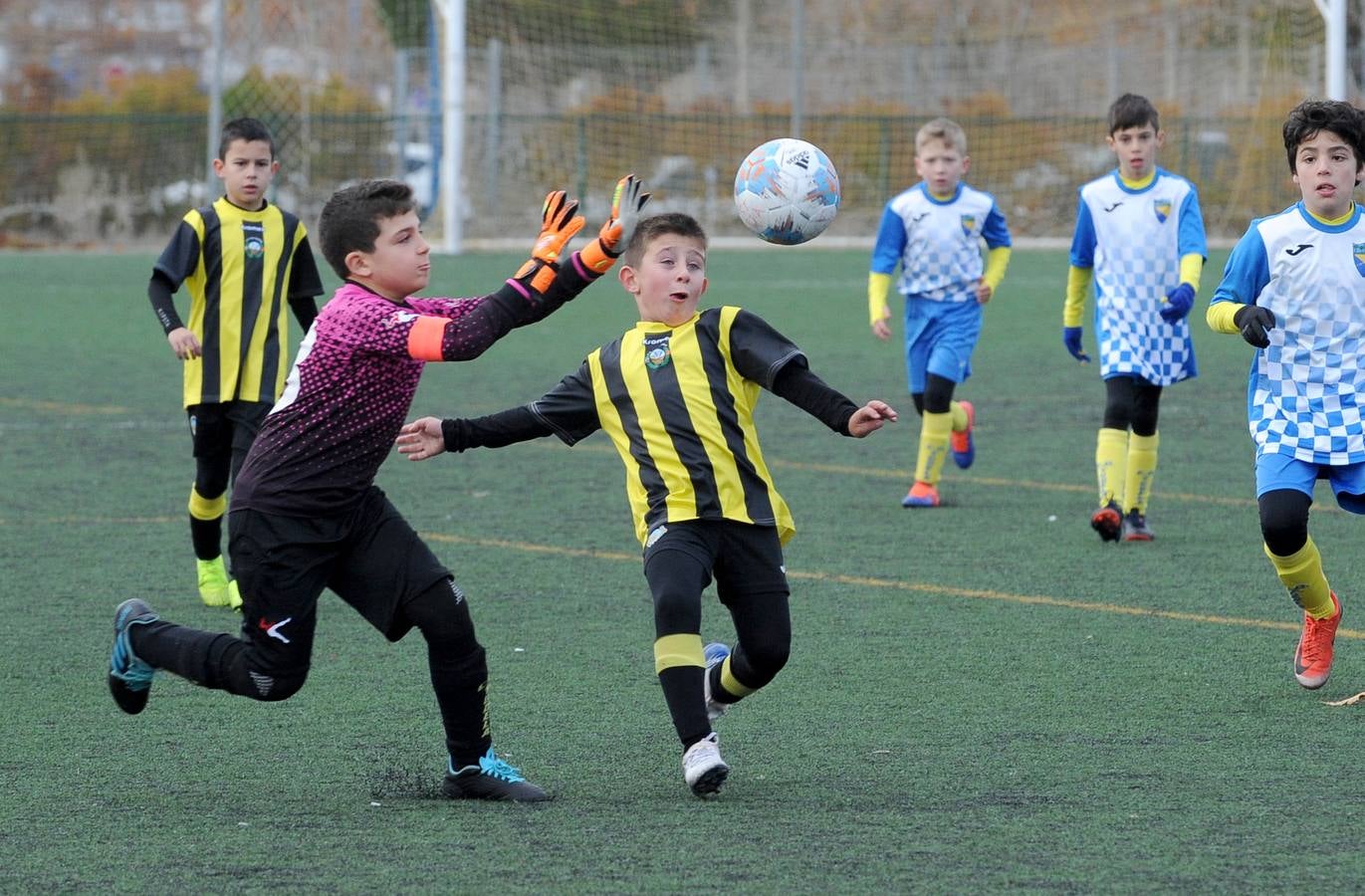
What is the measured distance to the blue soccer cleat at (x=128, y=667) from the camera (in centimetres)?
501

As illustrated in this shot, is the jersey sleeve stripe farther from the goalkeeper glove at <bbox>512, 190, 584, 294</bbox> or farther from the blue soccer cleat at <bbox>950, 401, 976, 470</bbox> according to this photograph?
the blue soccer cleat at <bbox>950, 401, 976, 470</bbox>

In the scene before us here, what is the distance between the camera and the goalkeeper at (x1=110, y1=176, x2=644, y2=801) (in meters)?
4.69

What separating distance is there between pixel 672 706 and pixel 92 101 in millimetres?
37203

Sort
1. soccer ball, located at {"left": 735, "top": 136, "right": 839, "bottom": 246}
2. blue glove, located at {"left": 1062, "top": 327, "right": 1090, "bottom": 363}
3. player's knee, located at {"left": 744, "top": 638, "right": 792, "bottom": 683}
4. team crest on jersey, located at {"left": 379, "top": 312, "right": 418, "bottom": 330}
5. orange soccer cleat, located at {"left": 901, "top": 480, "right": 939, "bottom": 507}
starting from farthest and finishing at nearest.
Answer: orange soccer cleat, located at {"left": 901, "top": 480, "right": 939, "bottom": 507} < blue glove, located at {"left": 1062, "top": 327, "right": 1090, "bottom": 363} < soccer ball, located at {"left": 735, "top": 136, "right": 839, "bottom": 246} < player's knee, located at {"left": 744, "top": 638, "right": 792, "bottom": 683} < team crest on jersey, located at {"left": 379, "top": 312, "right": 418, "bottom": 330}

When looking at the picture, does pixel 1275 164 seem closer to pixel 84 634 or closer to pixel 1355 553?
pixel 1355 553

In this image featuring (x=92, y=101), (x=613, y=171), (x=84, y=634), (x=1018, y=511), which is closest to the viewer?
(x=84, y=634)

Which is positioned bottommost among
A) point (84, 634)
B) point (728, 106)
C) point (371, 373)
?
point (84, 634)

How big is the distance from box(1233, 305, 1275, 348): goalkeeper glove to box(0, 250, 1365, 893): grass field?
41.7 inches

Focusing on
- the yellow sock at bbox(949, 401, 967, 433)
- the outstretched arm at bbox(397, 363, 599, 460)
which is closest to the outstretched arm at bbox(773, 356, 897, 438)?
the outstretched arm at bbox(397, 363, 599, 460)

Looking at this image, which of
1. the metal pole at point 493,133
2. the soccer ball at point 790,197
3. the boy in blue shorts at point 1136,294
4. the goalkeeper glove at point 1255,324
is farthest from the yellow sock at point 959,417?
the metal pole at point 493,133

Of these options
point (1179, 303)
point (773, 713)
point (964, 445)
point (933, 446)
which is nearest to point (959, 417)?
point (964, 445)

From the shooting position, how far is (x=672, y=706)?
4742mm

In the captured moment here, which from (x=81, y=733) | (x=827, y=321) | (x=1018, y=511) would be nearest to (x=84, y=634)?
(x=81, y=733)

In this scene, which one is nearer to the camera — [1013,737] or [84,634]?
[1013,737]
